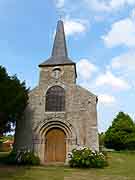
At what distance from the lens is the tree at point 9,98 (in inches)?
596

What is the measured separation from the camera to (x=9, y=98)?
1570 centimetres

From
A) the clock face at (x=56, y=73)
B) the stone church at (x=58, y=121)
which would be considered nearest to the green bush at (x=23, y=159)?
the stone church at (x=58, y=121)

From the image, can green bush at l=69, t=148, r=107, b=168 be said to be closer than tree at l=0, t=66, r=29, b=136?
No

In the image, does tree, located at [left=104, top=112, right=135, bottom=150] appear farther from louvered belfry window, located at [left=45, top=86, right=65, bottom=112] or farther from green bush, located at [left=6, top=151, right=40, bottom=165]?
green bush, located at [left=6, top=151, right=40, bottom=165]

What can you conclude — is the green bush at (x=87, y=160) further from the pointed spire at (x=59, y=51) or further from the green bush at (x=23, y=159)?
the pointed spire at (x=59, y=51)

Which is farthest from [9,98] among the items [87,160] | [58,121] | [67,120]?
[87,160]

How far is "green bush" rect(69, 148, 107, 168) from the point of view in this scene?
17.1m

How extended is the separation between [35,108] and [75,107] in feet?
10.6

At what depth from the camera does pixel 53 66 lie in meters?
21.9

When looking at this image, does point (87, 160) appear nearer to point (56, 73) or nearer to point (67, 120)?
point (67, 120)

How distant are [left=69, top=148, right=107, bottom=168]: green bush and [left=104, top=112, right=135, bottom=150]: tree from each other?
11.2m

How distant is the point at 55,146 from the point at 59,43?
31.7 ft

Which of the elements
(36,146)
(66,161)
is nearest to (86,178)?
(66,161)

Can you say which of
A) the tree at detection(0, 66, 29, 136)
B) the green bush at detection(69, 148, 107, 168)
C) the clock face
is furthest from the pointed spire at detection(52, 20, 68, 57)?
the green bush at detection(69, 148, 107, 168)
